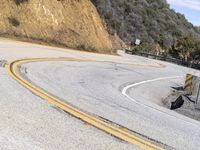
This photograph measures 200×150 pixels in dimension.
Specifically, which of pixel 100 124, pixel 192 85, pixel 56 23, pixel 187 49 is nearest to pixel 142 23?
pixel 187 49

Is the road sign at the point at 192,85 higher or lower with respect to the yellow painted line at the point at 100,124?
lower

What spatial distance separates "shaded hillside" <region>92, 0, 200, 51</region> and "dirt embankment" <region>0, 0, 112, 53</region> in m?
28.3

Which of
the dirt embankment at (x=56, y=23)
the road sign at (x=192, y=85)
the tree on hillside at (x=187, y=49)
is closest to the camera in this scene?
the road sign at (x=192, y=85)

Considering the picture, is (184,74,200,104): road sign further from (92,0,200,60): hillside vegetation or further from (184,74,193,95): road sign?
(92,0,200,60): hillside vegetation

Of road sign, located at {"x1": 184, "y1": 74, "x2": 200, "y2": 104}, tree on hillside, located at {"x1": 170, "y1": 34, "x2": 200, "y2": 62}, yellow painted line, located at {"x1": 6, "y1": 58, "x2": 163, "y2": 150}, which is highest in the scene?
yellow painted line, located at {"x1": 6, "y1": 58, "x2": 163, "y2": 150}

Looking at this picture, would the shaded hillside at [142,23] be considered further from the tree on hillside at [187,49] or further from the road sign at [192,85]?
the road sign at [192,85]

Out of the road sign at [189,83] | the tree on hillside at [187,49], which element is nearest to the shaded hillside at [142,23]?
the tree on hillside at [187,49]

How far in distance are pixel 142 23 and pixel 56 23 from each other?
58.3 meters

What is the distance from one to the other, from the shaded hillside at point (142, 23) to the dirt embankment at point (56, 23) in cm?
2826

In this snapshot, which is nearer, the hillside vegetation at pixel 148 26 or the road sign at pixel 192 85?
the road sign at pixel 192 85

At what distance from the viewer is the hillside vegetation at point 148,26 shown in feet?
257

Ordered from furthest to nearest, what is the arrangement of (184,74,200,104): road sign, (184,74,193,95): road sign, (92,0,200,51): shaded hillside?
(92,0,200,51): shaded hillside, (184,74,193,95): road sign, (184,74,200,104): road sign

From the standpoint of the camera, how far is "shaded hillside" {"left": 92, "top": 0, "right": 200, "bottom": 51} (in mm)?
82681

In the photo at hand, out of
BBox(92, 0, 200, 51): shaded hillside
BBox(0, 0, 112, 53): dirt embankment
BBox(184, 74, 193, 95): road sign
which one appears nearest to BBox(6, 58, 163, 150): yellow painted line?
BBox(184, 74, 193, 95): road sign
